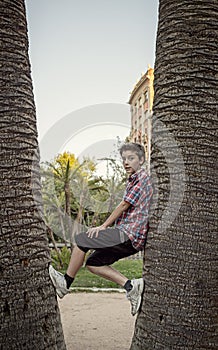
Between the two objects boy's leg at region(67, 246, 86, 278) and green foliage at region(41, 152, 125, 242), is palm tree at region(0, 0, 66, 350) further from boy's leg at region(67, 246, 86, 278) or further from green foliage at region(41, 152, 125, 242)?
green foliage at region(41, 152, 125, 242)

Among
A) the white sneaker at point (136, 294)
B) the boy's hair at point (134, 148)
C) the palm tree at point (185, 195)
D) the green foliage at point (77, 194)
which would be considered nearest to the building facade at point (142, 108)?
the green foliage at point (77, 194)

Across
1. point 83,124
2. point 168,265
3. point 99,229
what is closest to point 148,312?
point 168,265

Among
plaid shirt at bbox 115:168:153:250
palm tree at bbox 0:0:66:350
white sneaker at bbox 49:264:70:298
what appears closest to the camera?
palm tree at bbox 0:0:66:350

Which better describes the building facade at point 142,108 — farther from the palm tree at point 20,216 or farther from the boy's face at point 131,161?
the palm tree at point 20,216

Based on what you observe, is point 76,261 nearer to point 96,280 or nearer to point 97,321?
point 97,321

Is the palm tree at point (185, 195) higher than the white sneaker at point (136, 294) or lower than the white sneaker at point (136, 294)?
higher

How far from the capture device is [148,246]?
11.9 ft


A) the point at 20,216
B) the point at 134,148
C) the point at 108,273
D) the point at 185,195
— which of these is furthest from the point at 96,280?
the point at 185,195

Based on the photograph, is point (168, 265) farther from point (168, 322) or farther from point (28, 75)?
point (28, 75)

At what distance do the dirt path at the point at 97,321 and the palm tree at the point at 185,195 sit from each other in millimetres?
1249

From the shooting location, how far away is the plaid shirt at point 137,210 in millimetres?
3758

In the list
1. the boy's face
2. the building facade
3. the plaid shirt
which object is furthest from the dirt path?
the building facade

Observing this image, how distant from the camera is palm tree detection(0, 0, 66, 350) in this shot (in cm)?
332

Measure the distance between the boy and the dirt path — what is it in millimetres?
1105
